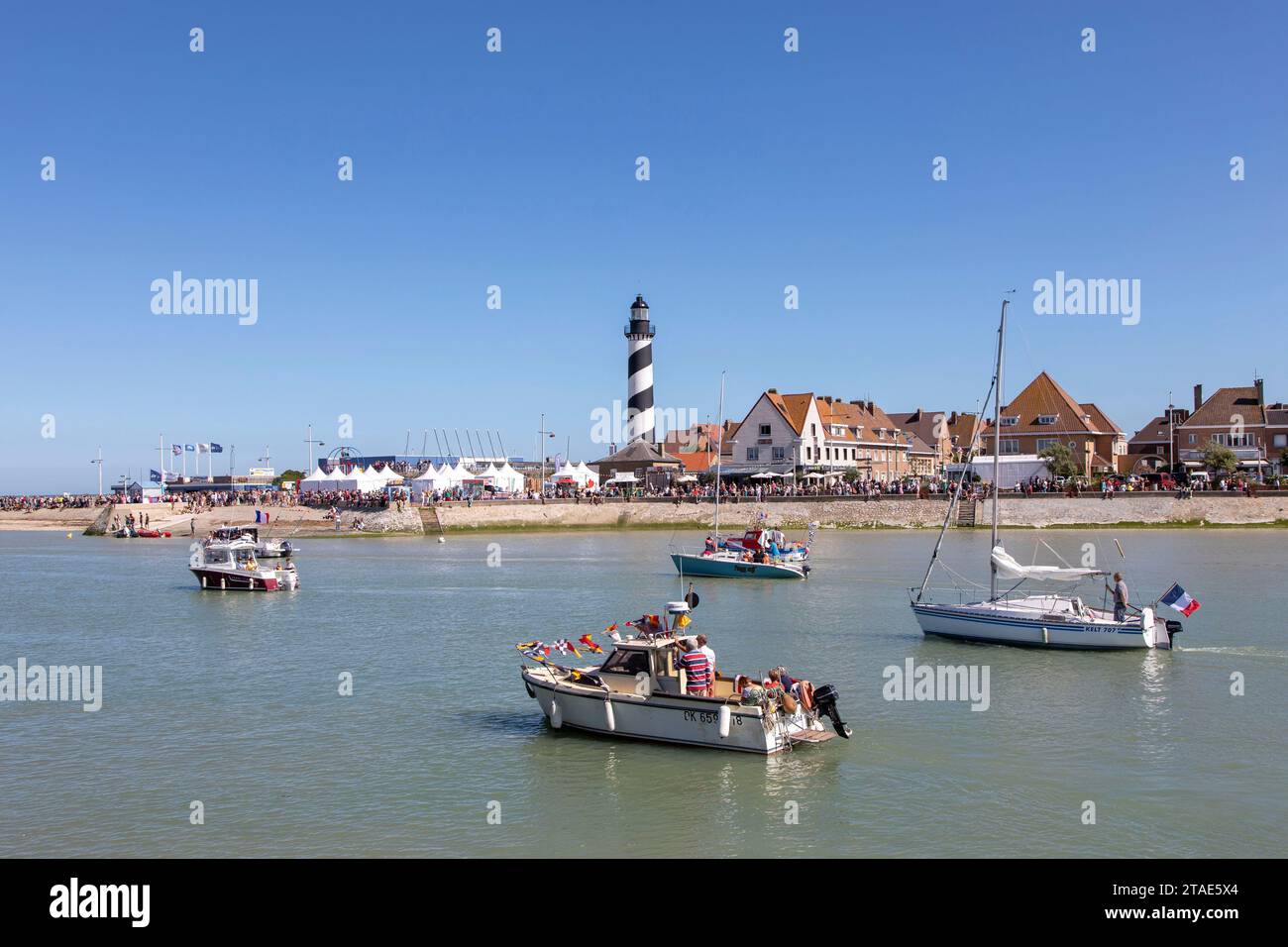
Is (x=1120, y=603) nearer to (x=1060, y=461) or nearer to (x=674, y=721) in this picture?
(x=674, y=721)

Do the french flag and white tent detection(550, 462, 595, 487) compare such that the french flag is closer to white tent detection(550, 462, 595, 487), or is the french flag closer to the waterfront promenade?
the waterfront promenade

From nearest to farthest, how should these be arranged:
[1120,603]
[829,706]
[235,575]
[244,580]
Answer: [829,706], [1120,603], [235,575], [244,580]

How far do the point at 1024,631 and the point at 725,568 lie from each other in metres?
24.1

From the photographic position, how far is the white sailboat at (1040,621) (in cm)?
3325

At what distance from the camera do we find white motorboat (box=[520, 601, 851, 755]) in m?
22.2

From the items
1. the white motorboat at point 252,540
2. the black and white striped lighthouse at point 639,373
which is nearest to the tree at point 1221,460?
the black and white striped lighthouse at point 639,373

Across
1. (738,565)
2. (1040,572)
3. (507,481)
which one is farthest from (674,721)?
(507,481)

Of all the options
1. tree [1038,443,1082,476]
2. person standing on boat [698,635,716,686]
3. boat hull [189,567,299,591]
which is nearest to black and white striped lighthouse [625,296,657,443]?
tree [1038,443,1082,476]

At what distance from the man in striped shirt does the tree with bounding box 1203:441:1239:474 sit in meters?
91.4

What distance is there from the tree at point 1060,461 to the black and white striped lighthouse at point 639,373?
42.3m

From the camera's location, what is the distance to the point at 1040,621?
3400 cm

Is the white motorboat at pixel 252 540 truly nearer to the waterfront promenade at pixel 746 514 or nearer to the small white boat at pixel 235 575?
the small white boat at pixel 235 575
